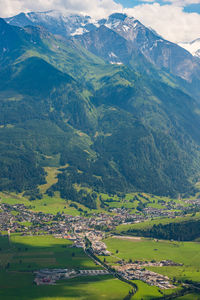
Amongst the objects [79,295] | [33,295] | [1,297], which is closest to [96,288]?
[79,295]

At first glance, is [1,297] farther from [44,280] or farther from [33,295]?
[44,280]

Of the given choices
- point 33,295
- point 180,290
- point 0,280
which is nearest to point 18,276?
point 0,280

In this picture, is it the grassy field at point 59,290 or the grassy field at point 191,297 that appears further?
the grassy field at point 191,297

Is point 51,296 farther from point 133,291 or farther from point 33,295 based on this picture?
point 133,291

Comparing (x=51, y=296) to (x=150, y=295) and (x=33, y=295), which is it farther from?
(x=150, y=295)

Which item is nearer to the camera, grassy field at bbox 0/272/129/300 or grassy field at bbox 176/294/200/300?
grassy field at bbox 0/272/129/300

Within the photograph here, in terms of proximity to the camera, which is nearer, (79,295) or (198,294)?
(79,295)

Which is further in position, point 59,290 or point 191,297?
point 191,297

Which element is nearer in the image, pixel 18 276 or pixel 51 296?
pixel 51 296

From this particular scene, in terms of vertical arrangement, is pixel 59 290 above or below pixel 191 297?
above
